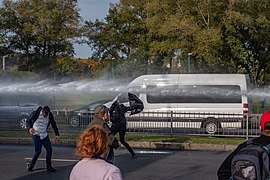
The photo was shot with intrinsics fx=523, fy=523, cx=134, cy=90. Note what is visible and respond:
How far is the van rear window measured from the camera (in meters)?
20.5

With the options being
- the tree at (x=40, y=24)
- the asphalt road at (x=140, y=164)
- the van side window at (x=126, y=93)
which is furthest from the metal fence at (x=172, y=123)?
the tree at (x=40, y=24)

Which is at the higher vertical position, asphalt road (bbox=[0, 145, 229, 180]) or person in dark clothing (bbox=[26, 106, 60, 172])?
person in dark clothing (bbox=[26, 106, 60, 172])

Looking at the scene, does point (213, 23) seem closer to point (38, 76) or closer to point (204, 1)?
point (204, 1)

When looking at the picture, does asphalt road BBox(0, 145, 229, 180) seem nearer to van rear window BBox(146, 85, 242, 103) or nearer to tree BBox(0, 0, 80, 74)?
van rear window BBox(146, 85, 242, 103)

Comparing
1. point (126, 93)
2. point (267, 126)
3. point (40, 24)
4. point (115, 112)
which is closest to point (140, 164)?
point (115, 112)

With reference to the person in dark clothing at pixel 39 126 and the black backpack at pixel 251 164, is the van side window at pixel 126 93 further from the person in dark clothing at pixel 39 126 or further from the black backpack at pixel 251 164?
the black backpack at pixel 251 164

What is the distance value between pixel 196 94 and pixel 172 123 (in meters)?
3.36

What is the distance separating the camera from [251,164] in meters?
3.90

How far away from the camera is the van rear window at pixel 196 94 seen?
20.5 metres

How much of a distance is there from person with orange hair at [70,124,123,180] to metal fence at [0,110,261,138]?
1402 centimetres

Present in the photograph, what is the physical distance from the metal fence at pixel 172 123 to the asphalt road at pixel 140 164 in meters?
2.63

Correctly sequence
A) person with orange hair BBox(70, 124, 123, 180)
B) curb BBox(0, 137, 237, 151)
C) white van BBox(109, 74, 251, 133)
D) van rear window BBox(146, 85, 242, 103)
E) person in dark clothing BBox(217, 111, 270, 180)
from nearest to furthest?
person with orange hair BBox(70, 124, 123, 180) → person in dark clothing BBox(217, 111, 270, 180) → curb BBox(0, 137, 237, 151) → white van BBox(109, 74, 251, 133) → van rear window BBox(146, 85, 242, 103)

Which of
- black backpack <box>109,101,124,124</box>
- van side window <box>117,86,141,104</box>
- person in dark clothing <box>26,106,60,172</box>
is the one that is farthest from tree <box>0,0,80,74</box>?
person in dark clothing <box>26,106,60,172</box>

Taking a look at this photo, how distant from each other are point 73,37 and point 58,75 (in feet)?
15.2
